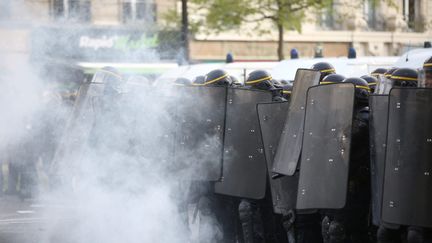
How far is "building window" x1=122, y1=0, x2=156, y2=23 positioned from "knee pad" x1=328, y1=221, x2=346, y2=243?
13.1m

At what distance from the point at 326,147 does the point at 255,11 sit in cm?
1589

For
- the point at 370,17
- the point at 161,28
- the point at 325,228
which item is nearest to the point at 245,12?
the point at 161,28

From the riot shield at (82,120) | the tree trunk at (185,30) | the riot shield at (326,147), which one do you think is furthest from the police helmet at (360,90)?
the tree trunk at (185,30)

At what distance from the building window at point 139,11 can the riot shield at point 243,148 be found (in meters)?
11.5

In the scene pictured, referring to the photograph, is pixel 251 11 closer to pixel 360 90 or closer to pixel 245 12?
pixel 245 12

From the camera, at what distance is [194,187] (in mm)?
8914

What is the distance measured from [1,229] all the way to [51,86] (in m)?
4.11

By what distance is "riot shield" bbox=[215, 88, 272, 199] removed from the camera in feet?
27.0

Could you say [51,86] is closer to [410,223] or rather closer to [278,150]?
[278,150]

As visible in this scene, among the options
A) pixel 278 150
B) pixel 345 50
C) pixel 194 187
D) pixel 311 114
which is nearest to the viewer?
pixel 311 114

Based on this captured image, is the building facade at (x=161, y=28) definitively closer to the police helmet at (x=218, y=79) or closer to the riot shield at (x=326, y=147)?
the police helmet at (x=218, y=79)

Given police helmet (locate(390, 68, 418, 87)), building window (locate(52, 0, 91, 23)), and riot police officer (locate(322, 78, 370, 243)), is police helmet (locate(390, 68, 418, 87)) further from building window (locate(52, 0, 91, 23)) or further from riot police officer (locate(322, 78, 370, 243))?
building window (locate(52, 0, 91, 23))

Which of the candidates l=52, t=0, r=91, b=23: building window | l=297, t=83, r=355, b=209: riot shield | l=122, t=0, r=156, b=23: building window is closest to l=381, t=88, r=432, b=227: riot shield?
l=297, t=83, r=355, b=209: riot shield

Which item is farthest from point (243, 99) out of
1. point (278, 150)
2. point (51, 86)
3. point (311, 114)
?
point (51, 86)
